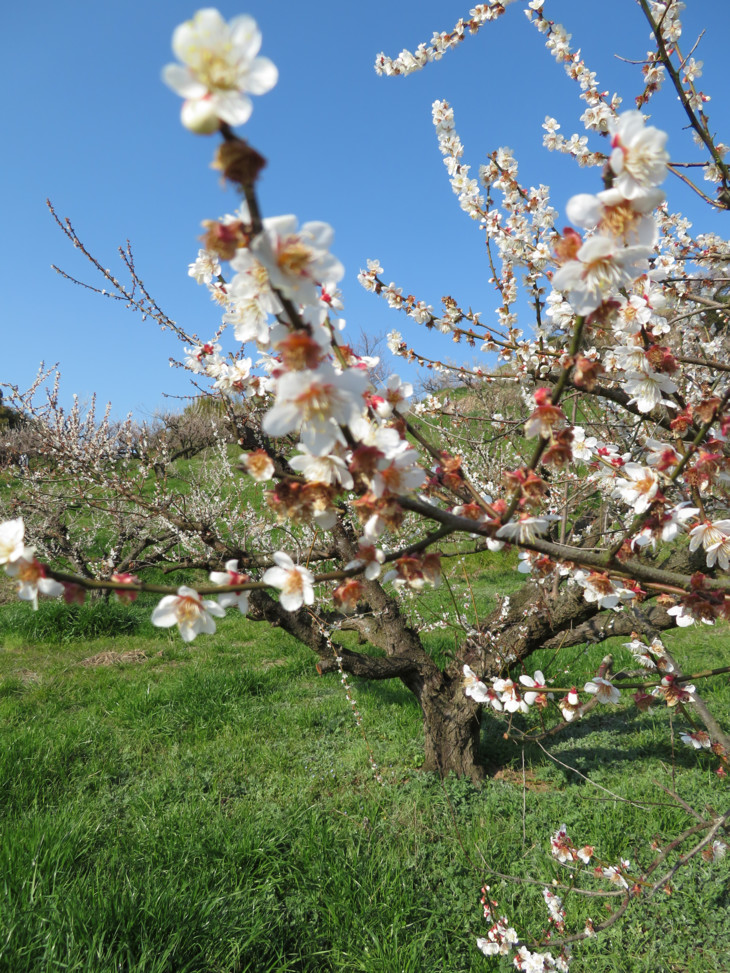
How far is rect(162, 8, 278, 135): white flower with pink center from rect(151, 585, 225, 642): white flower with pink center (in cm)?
73

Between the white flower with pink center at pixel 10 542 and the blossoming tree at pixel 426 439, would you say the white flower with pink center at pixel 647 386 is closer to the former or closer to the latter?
the blossoming tree at pixel 426 439

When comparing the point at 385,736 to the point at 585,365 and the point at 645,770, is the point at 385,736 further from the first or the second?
the point at 585,365

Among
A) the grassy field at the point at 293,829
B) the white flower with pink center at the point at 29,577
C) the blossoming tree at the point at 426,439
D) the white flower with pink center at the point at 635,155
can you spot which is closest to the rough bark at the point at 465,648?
the grassy field at the point at 293,829

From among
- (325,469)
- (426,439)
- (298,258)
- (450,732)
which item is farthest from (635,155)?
(450,732)

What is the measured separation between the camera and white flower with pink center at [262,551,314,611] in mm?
1029

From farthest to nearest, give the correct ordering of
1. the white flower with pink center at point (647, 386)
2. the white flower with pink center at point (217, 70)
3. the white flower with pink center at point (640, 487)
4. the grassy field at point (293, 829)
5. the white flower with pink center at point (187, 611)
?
the grassy field at point (293, 829)
the white flower with pink center at point (647, 386)
the white flower with pink center at point (640, 487)
the white flower with pink center at point (187, 611)
the white flower with pink center at point (217, 70)

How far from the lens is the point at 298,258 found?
28.8 inches

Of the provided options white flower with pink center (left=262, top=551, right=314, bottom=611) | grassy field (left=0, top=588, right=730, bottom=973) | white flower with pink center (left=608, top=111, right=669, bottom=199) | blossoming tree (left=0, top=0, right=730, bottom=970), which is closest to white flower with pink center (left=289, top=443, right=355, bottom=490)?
blossoming tree (left=0, top=0, right=730, bottom=970)

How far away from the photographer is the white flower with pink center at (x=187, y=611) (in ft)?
3.31

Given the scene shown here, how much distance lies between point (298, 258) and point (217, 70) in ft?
0.71

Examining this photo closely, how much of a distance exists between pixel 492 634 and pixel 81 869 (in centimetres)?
239

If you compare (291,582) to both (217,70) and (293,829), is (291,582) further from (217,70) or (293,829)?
(293,829)

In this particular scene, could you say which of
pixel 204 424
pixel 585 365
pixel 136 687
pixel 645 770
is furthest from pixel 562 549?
pixel 204 424

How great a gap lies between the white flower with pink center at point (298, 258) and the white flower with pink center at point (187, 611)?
57 centimetres
